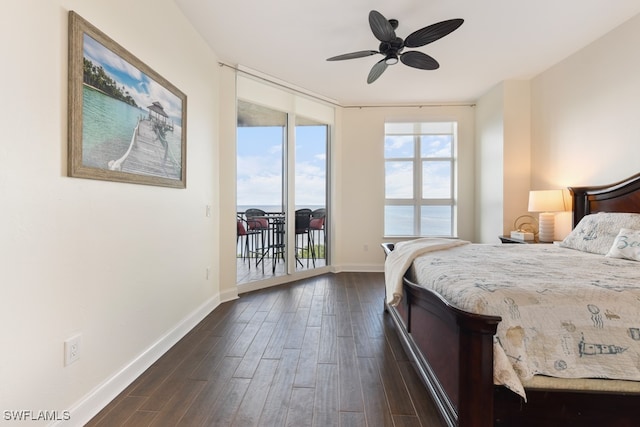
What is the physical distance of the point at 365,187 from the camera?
4.93 metres

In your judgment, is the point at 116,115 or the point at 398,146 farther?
the point at 398,146

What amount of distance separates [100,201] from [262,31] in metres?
2.19

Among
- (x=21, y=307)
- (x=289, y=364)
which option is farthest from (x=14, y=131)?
(x=289, y=364)

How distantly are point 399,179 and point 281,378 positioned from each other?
3.87 metres

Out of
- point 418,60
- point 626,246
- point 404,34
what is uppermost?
point 404,34

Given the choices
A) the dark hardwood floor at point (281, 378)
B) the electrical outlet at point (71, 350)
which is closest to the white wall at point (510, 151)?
the dark hardwood floor at point (281, 378)

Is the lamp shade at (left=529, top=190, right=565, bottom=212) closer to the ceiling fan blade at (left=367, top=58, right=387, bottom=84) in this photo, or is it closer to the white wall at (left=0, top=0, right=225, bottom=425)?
the ceiling fan blade at (left=367, top=58, right=387, bottom=84)

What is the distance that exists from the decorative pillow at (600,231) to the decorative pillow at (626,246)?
13 cm

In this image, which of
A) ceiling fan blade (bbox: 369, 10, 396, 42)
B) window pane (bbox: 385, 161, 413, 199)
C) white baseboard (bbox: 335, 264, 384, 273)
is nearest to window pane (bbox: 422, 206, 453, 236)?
window pane (bbox: 385, 161, 413, 199)

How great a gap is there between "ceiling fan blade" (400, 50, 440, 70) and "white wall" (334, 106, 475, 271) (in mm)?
2062

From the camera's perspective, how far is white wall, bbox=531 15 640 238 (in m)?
2.64

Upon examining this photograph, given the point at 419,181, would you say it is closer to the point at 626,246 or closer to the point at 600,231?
the point at 600,231

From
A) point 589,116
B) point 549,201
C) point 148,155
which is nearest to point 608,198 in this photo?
point 549,201

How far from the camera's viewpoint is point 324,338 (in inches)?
96.6
